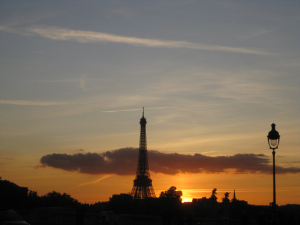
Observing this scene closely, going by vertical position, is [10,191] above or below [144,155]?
below

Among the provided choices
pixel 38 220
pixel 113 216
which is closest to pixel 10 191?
pixel 38 220

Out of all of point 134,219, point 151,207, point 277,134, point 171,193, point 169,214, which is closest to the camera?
point 277,134

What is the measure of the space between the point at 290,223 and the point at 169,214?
28.6 ft

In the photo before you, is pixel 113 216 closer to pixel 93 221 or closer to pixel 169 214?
pixel 93 221

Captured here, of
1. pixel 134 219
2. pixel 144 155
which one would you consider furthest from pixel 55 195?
pixel 134 219

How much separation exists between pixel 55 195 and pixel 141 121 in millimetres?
38991

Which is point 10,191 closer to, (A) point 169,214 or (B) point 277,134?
(A) point 169,214

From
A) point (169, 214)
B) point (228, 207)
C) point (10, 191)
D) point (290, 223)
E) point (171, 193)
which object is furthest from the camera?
point (228, 207)

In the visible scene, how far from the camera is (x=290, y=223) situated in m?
25.9

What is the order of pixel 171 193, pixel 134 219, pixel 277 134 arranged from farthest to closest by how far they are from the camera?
pixel 171 193, pixel 134 219, pixel 277 134

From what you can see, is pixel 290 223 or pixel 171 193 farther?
pixel 171 193

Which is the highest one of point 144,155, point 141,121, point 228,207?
point 141,121

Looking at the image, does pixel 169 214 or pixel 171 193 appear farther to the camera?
pixel 171 193

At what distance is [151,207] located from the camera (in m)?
126
